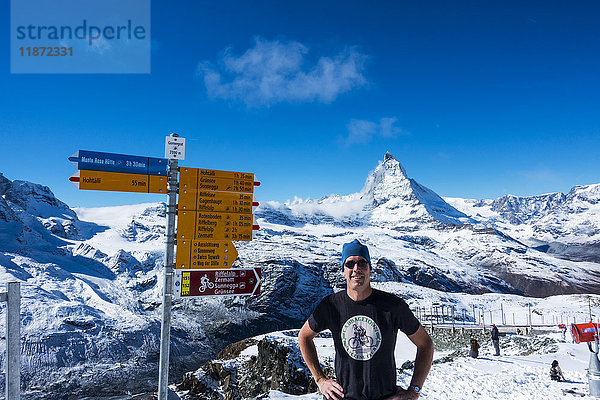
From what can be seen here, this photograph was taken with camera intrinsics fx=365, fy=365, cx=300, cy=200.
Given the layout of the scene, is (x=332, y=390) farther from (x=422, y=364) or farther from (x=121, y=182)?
(x=121, y=182)

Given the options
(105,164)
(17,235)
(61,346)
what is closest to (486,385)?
(105,164)

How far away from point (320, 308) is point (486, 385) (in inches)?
575

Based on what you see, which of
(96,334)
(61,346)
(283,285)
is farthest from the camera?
(283,285)

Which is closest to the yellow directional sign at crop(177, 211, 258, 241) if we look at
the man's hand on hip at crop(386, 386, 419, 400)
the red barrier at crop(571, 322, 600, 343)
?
the man's hand on hip at crop(386, 386, 419, 400)

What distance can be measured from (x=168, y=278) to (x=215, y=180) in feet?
6.19

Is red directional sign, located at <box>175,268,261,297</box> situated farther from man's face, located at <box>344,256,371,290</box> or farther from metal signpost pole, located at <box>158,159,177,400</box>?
man's face, located at <box>344,256,371,290</box>

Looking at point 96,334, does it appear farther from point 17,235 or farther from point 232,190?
point 232,190

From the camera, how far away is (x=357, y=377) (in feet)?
14.1

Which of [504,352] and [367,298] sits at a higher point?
[367,298]

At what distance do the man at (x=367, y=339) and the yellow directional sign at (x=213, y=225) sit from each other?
2847 millimetres

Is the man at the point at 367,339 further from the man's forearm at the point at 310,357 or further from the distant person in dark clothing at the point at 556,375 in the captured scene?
the distant person in dark clothing at the point at 556,375

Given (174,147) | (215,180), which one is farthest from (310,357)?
(174,147)

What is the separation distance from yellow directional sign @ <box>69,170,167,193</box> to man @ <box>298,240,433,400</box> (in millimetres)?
3667

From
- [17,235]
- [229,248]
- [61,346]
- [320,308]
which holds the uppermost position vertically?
[229,248]
